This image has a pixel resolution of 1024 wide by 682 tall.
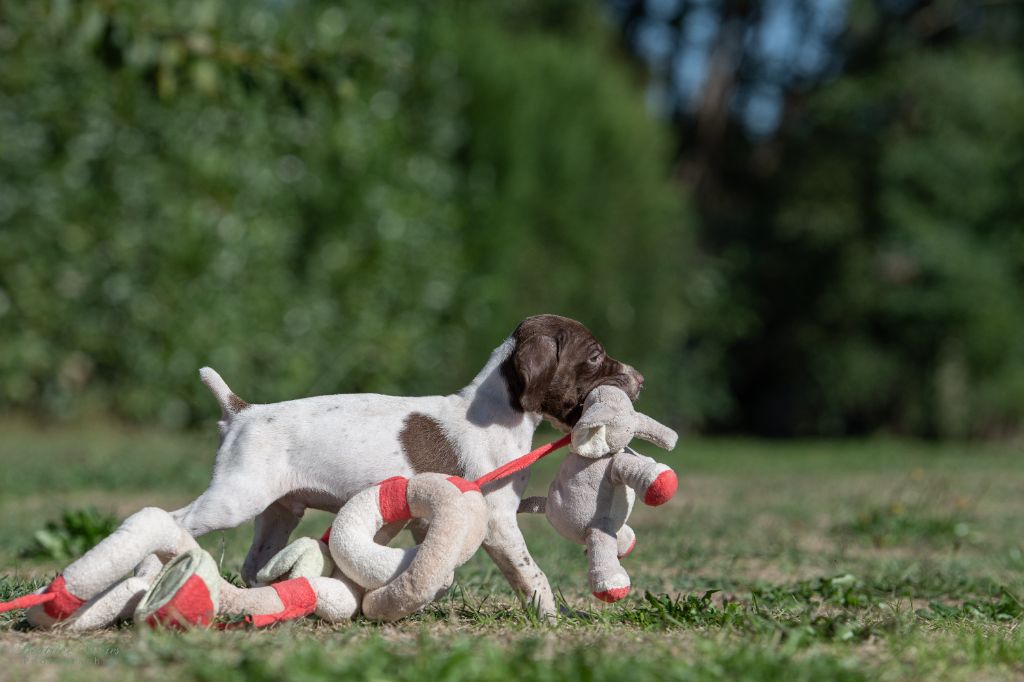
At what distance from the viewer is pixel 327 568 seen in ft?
12.8

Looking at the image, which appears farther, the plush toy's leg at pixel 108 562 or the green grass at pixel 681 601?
the plush toy's leg at pixel 108 562

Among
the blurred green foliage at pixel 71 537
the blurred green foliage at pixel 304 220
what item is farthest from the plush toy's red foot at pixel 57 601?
the blurred green foliage at pixel 304 220

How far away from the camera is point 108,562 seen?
3639 millimetres

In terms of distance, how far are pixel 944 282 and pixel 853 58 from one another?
273 inches

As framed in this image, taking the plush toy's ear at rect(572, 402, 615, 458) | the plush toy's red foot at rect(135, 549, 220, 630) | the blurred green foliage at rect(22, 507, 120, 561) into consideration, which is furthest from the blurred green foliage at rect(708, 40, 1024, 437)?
the plush toy's red foot at rect(135, 549, 220, 630)

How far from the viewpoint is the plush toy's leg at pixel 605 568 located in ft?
12.9

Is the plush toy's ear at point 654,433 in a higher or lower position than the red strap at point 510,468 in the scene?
higher

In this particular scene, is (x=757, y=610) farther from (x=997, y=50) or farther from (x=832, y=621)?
(x=997, y=50)

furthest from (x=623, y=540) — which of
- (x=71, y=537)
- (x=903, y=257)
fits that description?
(x=903, y=257)

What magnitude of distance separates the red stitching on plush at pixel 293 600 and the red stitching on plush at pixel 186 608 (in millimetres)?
203

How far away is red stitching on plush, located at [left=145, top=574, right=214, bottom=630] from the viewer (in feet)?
11.2

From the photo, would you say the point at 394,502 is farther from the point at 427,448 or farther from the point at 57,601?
the point at 57,601

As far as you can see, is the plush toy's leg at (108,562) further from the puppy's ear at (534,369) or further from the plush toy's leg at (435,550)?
the puppy's ear at (534,369)

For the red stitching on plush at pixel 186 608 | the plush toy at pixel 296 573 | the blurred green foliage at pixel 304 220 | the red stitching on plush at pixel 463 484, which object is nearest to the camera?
the red stitching on plush at pixel 186 608
